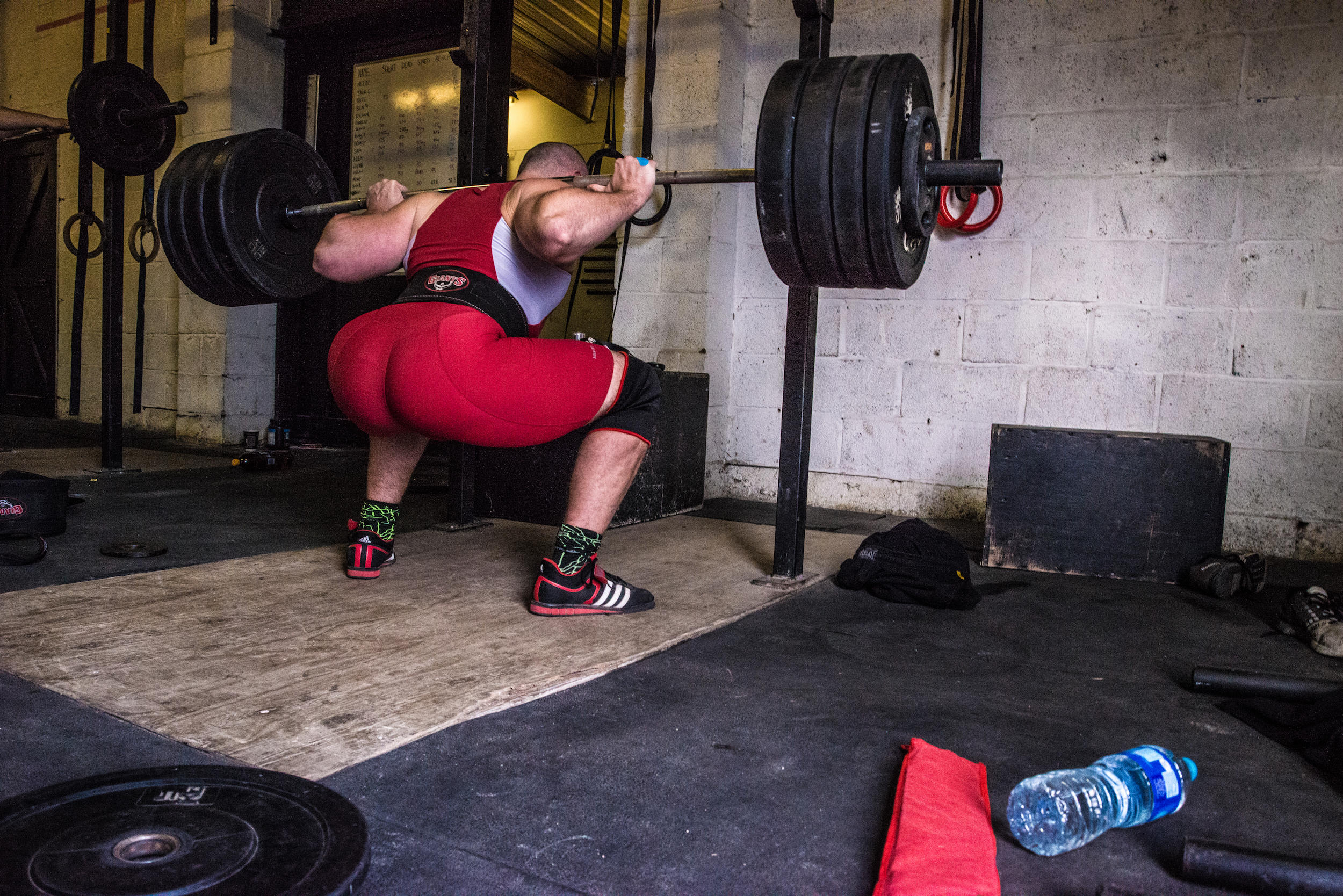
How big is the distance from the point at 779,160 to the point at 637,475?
1.51 meters

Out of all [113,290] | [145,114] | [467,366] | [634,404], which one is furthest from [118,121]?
[634,404]

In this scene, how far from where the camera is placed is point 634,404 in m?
2.12

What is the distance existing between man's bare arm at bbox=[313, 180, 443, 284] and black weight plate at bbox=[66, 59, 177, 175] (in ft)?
7.20

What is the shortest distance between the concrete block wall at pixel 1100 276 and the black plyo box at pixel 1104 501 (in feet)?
2.10

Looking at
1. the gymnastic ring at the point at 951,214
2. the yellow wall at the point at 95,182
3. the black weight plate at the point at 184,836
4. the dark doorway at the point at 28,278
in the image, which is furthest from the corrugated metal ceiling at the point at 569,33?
the black weight plate at the point at 184,836

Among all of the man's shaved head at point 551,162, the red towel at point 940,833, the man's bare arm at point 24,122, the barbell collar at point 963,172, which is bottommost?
the red towel at point 940,833

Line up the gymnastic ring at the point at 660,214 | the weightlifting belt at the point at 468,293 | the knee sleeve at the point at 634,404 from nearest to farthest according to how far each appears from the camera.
A: the weightlifting belt at the point at 468,293 < the knee sleeve at the point at 634,404 < the gymnastic ring at the point at 660,214

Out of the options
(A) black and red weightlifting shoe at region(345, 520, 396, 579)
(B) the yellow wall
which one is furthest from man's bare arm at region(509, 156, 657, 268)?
(B) the yellow wall

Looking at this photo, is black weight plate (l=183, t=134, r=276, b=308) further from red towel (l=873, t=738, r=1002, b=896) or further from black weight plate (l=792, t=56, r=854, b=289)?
red towel (l=873, t=738, r=1002, b=896)

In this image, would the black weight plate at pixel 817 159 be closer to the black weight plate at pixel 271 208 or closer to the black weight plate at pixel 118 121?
the black weight plate at pixel 271 208

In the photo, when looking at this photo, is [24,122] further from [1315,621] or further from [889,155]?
[1315,621]

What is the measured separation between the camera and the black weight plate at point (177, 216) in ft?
8.27

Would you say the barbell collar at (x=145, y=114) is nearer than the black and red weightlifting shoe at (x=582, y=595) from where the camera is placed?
No

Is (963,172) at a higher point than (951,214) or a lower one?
lower
